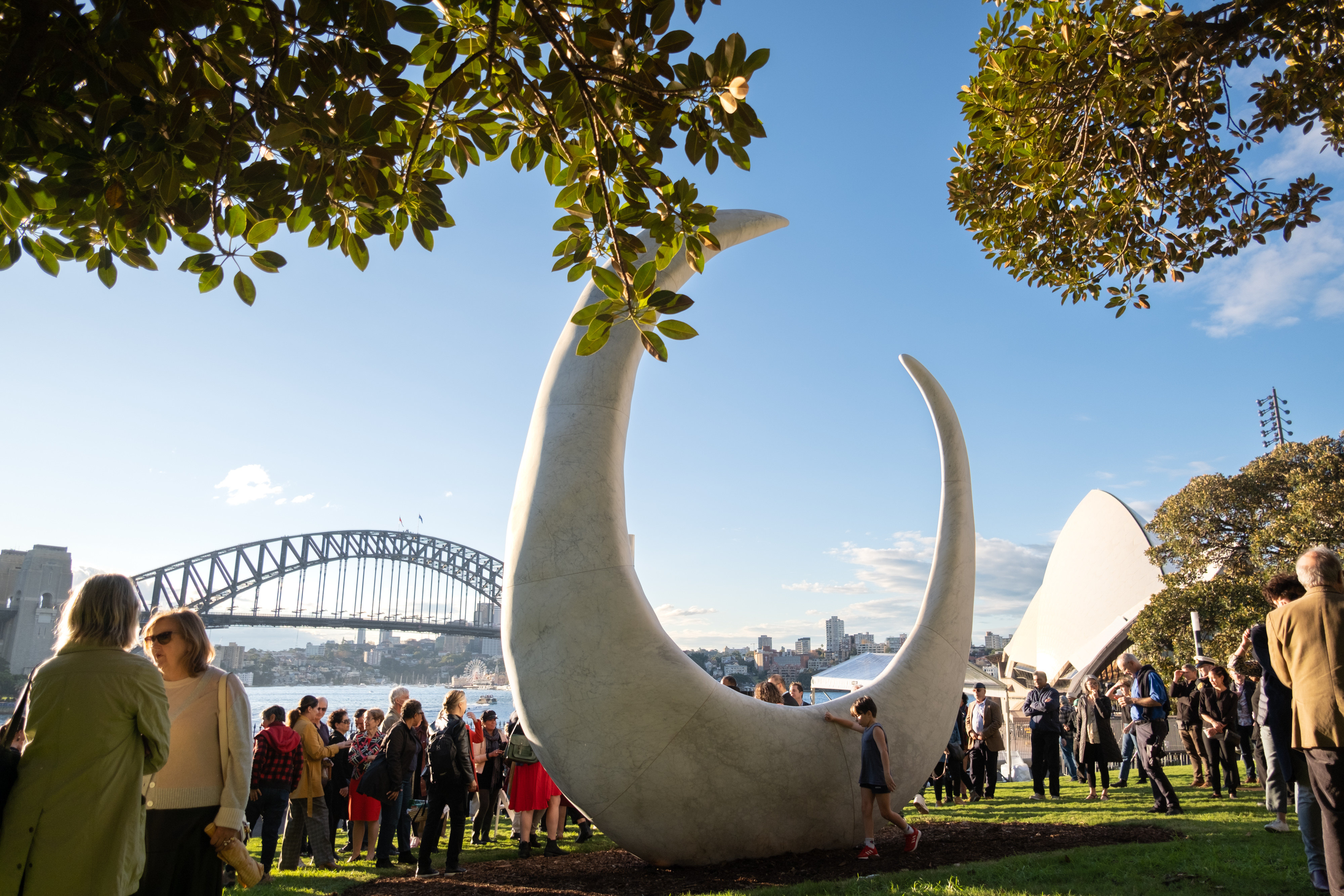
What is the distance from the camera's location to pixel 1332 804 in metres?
3.30

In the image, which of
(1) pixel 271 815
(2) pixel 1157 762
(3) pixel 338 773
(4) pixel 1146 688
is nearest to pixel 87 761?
(1) pixel 271 815

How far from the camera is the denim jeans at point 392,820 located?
6.84 m

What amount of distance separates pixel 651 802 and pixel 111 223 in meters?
4.50

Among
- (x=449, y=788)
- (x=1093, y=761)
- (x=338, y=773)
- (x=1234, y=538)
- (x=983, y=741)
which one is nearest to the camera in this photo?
(x=449, y=788)

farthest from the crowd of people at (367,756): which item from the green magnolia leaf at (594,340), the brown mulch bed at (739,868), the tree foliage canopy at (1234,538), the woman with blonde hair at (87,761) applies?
the tree foliage canopy at (1234,538)

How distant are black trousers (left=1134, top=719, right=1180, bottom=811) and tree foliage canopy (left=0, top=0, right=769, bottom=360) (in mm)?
6874

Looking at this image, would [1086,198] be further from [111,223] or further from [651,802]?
[111,223]

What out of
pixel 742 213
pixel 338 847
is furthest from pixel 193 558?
pixel 742 213

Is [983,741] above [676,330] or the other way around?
the other way around

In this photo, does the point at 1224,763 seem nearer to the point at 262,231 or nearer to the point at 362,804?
the point at 362,804

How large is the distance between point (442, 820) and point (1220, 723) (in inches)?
306

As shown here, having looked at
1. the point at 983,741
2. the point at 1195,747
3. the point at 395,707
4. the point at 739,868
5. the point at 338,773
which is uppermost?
the point at 395,707

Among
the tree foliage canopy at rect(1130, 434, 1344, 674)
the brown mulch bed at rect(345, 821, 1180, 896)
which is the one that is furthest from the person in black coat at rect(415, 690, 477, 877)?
the tree foliage canopy at rect(1130, 434, 1344, 674)

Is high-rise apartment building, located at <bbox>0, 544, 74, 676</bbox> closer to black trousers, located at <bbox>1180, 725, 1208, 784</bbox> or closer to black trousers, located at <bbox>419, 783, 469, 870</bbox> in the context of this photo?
black trousers, located at <bbox>419, 783, 469, 870</bbox>
